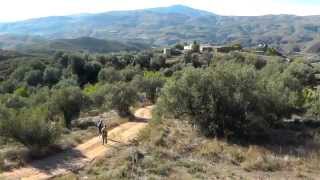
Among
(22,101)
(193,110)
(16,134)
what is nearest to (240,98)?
(193,110)

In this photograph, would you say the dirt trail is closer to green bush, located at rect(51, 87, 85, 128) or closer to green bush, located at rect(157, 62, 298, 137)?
green bush, located at rect(157, 62, 298, 137)

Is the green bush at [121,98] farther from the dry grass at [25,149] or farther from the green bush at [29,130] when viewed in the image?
the green bush at [29,130]

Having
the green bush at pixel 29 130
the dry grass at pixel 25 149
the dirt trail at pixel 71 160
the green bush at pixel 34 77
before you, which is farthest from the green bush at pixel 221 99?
the green bush at pixel 34 77

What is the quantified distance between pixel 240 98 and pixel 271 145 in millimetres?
4199

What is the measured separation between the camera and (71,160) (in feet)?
91.6

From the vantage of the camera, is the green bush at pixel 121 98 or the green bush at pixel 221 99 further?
the green bush at pixel 121 98

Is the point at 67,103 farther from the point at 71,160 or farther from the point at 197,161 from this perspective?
the point at 197,161

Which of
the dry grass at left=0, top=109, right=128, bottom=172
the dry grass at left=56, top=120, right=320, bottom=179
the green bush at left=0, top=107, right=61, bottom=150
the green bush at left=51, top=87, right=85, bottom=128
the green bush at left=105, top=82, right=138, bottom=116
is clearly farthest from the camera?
the green bush at left=105, top=82, right=138, bottom=116

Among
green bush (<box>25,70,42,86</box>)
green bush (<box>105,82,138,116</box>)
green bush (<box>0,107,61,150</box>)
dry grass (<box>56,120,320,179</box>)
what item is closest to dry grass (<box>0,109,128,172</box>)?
green bush (<box>0,107,61,150</box>)

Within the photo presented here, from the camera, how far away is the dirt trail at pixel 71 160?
2502 cm

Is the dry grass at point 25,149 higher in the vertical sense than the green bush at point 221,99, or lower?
lower

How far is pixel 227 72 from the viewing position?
125 ft

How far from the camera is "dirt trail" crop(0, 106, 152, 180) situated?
25.0 meters

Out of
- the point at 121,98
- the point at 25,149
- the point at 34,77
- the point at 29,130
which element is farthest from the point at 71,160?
the point at 34,77
